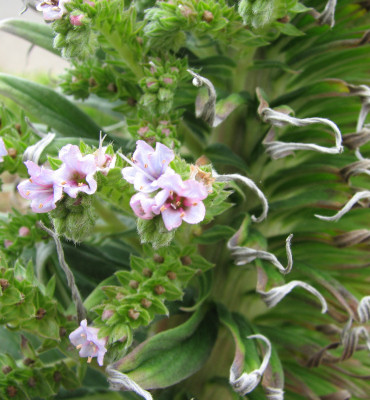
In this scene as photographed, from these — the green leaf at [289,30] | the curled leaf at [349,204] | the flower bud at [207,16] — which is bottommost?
the curled leaf at [349,204]

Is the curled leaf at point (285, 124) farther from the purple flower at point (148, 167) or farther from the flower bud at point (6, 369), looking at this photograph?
the flower bud at point (6, 369)

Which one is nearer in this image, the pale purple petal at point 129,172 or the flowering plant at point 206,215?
the pale purple petal at point 129,172

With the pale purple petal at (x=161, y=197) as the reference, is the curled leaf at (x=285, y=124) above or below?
below

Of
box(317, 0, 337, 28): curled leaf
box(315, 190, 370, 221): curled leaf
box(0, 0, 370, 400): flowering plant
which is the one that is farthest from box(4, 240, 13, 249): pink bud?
box(317, 0, 337, 28): curled leaf

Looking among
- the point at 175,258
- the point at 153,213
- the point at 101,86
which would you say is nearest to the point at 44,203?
the point at 153,213

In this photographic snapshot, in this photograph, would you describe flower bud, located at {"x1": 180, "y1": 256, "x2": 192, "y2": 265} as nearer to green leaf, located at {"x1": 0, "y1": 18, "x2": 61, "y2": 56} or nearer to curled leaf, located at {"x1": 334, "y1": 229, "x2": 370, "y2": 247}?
curled leaf, located at {"x1": 334, "y1": 229, "x2": 370, "y2": 247}

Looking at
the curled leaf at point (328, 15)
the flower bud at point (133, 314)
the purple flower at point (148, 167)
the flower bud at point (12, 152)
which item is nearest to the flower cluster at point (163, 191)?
the purple flower at point (148, 167)
